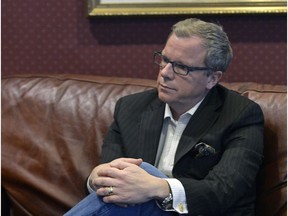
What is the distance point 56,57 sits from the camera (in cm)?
247

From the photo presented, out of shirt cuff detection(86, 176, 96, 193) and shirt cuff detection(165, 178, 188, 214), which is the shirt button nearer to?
shirt cuff detection(165, 178, 188, 214)

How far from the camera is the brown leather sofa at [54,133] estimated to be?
6.89ft

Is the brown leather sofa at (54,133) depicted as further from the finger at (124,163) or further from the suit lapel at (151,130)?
the finger at (124,163)

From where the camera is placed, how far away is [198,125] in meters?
1.87

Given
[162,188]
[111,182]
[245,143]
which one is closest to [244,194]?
[245,143]

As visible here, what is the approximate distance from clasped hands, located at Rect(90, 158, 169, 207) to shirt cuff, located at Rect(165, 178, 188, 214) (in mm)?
20

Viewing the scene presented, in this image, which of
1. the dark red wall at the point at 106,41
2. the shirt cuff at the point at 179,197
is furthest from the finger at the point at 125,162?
the dark red wall at the point at 106,41

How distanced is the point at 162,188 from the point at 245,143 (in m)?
0.32

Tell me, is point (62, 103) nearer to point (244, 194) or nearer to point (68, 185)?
point (68, 185)

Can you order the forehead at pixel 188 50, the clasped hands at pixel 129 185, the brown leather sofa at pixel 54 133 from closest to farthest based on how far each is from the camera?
the clasped hands at pixel 129 185 → the forehead at pixel 188 50 → the brown leather sofa at pixel 54 133

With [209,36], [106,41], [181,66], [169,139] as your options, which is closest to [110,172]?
[169,139]

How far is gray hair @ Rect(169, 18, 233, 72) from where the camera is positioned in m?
1.84

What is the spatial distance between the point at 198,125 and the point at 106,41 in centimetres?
74

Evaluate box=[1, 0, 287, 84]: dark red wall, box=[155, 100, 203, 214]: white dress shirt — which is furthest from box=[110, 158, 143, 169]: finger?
box=[1, 0, 287, 84]: dark red wall
